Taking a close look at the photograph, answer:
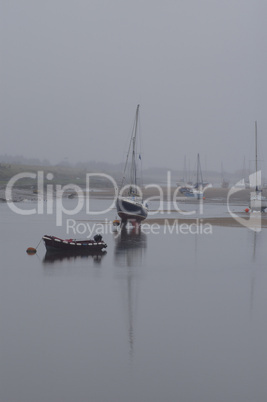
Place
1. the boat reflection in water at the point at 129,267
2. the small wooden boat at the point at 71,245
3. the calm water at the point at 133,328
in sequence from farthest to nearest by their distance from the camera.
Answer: the small wooden boat at the point at 71,245 < the boat reflection in water at the point at 129,267 < the calm water at the point at 133,328

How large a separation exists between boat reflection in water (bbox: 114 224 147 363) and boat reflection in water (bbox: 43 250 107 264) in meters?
1.13

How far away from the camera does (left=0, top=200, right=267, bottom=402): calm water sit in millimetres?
14773

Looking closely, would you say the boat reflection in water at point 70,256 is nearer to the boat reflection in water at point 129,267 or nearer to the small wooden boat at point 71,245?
the small wooden boat at point 71,245

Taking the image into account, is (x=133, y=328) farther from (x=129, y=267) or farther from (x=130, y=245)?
(x=130, y=245)

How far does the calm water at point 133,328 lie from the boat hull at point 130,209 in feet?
55.2

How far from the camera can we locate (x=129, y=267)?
105 feet

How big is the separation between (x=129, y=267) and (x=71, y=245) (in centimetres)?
548

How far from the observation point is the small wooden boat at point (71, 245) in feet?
117

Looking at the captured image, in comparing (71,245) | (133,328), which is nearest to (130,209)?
(71,245)

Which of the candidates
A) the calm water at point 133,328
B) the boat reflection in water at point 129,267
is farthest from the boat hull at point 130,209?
the calm water at point 133,328

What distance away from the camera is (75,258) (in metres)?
34.4

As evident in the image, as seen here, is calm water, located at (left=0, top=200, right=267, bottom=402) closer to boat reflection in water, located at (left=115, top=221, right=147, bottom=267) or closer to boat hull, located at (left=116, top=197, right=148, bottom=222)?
boat reflection in water, located at (left=115, top=221, right=147, bottom=267)

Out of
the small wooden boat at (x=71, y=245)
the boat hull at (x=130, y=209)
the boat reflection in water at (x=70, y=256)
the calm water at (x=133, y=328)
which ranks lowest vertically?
the calm water at (x=133, y=328)

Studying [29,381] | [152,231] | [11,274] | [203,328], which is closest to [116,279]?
[11,274]
